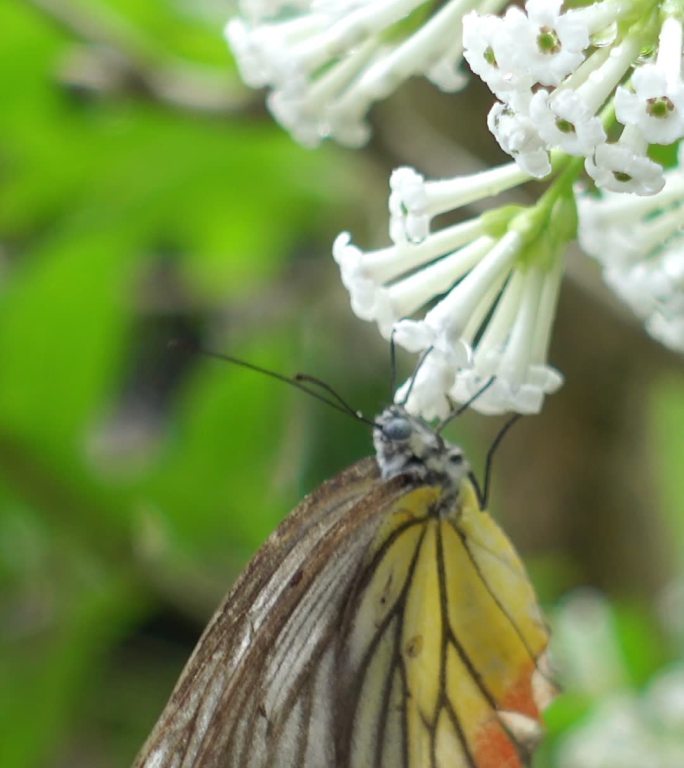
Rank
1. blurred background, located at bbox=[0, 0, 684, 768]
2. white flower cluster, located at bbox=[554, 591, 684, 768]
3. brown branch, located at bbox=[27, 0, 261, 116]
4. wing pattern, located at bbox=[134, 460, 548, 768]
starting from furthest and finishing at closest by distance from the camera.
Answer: blurred background, located at bbox=[0, 0, 684, 768], brown branch, located at bbox=[27, 0, 261, 116], white flower cluster, located at bbox=[554, 591, 684, 768], wing pattern, located at bbox=[134, 460, 548, 768]

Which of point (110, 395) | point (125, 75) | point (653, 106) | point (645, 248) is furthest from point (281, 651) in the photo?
point (110, 395)

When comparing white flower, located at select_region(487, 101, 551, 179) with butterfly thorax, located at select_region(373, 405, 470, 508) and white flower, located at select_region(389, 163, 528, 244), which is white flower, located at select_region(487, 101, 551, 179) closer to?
white flower, located at select_region(389, 163, 528, 244)

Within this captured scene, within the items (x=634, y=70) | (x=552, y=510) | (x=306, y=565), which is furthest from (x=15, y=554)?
(x=634, y=70)

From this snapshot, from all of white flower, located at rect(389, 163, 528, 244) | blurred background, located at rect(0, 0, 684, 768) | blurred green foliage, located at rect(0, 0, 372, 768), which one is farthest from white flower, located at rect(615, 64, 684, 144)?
blurred green foliage, located at rect(0, 0, 372, 768)

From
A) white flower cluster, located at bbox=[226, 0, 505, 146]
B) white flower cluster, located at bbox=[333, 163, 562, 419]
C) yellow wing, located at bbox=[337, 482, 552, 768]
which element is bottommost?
yellow wing, located at bbox=[337, 482, 552, 768]

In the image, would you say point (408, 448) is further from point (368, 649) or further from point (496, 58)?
point (496, 58)

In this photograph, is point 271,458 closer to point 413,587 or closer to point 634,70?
point 413,587
